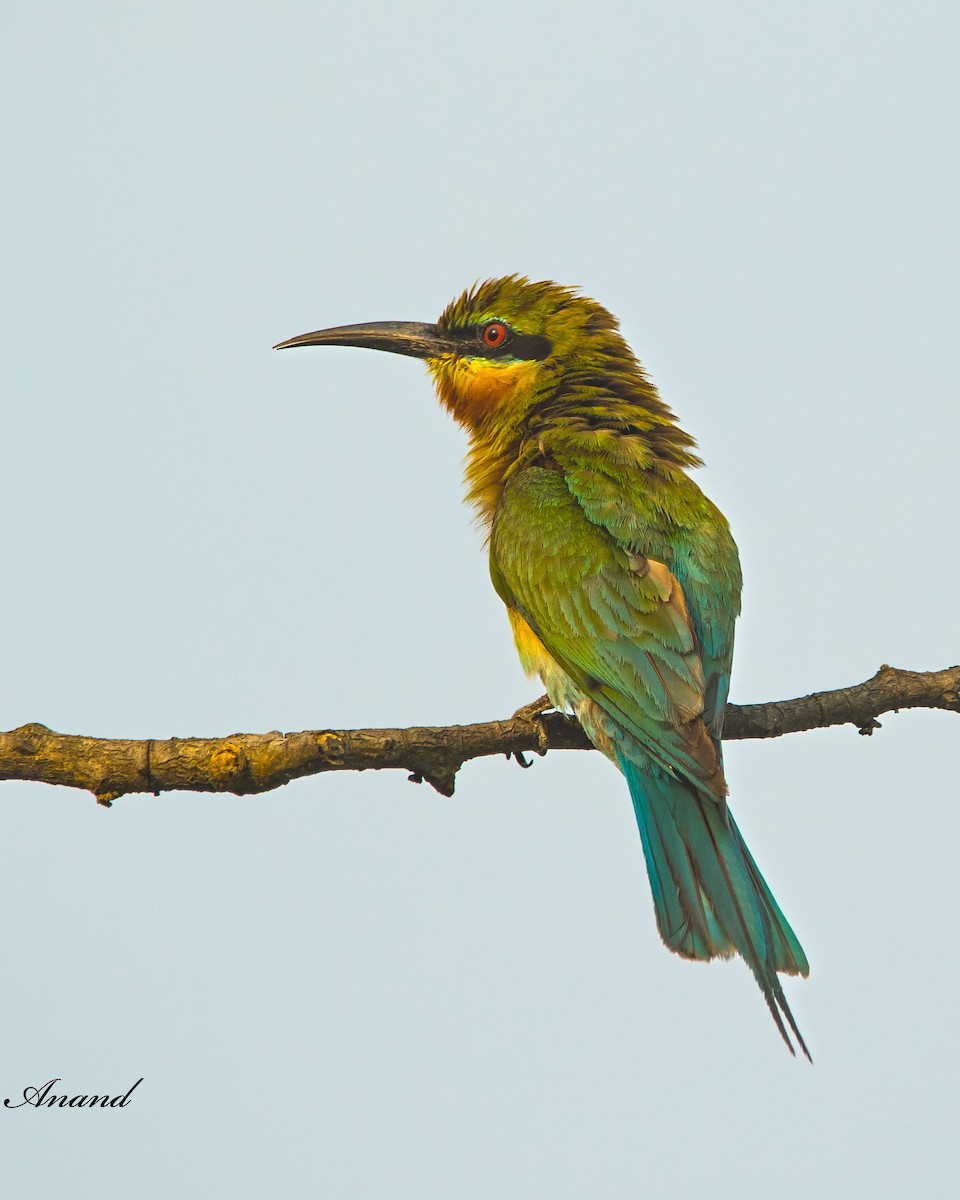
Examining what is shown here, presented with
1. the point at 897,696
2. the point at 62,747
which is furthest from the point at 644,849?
the point at 62,747

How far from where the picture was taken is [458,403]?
16.1ft

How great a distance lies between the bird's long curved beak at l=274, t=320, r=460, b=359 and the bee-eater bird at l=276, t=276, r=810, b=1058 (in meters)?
0.41

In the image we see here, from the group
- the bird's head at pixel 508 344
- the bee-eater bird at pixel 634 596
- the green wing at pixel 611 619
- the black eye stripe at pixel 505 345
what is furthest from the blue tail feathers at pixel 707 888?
the black eye stripe at pixel 505 345

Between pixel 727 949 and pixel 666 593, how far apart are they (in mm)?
954

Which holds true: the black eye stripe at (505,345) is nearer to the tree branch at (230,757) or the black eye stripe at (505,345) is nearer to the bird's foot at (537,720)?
the bird's foot at (537,720)

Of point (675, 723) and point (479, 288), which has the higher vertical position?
point (479, 288)

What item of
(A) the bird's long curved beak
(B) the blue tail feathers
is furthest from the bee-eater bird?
(A) the bird's long curved beak

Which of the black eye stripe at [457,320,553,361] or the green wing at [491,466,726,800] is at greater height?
the black eye stripe at [457,320,553,361]

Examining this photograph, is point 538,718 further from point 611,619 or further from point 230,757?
point 230,757

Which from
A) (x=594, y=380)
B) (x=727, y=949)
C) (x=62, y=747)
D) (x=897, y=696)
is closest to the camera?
(x=62, y=747)

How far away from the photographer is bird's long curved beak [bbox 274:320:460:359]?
5.07 metres

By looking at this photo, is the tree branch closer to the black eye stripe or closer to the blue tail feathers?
the blue tail feathers

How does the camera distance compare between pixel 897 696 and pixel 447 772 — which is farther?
pixel 897 696

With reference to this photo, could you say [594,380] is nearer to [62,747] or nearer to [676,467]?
[676,467]
